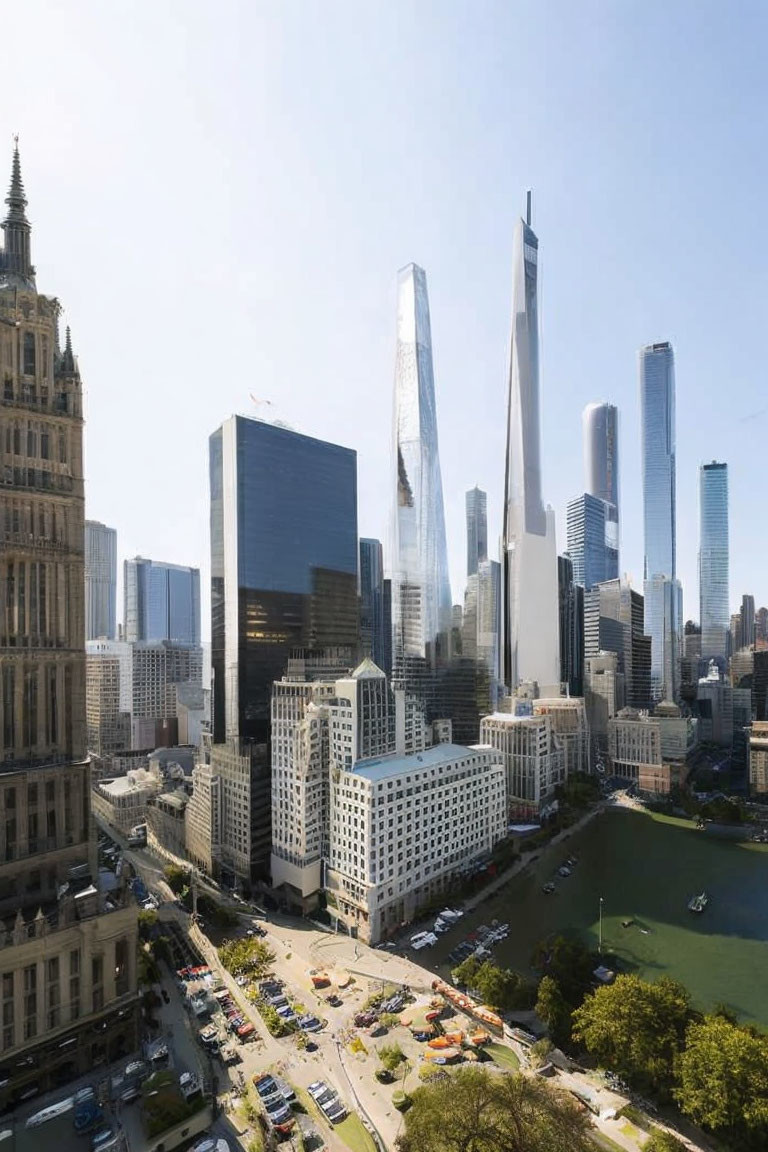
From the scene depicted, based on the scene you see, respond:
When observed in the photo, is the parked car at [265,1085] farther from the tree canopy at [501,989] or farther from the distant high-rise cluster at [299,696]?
the tree canopy at [501,989]

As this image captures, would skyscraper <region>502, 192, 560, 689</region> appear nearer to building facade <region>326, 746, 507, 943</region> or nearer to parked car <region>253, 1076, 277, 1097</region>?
building facade <region>326, 746, 507, 943</region>

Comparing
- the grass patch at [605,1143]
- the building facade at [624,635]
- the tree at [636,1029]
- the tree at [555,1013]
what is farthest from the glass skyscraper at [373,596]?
the grass patch at [605,1143]

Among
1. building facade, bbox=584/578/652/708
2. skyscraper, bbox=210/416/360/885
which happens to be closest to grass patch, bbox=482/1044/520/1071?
skyscraper, bbox=210/416/360/885

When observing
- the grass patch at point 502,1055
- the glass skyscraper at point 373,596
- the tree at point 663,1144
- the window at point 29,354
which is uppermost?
the window at point 29,354

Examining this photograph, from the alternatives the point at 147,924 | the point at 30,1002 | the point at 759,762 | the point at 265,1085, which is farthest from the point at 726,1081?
the point at 759,762

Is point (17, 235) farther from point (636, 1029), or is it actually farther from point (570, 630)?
point (570, 630)

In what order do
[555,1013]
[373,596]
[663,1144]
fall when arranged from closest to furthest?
1. [663,1144]
2. [555,1013]
3. [373,596]
